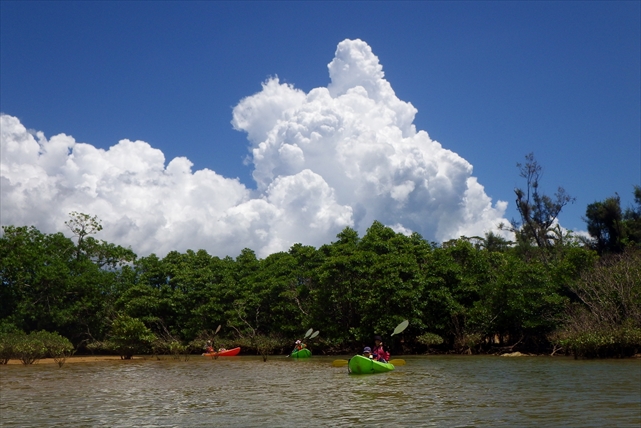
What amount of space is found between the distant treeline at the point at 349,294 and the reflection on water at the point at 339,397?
5934mm

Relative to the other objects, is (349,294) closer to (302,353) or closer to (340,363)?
(302,353)

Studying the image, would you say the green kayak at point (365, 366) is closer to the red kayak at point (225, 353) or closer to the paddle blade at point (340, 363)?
the paddle blade at point (340, 363)

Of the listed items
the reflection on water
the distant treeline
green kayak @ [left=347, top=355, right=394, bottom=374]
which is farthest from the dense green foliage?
green kayak @ [left=347, top=355, right=394, bottom=374]

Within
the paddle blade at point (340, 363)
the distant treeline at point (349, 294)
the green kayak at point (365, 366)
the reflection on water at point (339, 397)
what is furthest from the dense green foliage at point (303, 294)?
the green kayak at point (365, 366)

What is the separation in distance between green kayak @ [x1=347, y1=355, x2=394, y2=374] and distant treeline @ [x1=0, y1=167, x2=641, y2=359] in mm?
8985

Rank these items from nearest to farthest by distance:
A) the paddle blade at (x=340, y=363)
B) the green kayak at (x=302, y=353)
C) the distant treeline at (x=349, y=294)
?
the paddle blade at (x=340, y=363) → the distant treeline at (x=349, y=294) → the green kayak at (x=302, y=353)

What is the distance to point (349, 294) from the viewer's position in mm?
33938

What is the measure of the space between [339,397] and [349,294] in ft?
60.2

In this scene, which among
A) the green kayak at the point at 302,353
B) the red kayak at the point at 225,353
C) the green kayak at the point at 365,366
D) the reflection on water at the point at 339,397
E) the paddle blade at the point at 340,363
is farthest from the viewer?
the red kayak at the point at 225,353

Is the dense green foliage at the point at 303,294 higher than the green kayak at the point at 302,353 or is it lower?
higher

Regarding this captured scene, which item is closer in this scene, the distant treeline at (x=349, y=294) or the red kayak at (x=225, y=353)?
the distant treeline at (x=349, y=294)

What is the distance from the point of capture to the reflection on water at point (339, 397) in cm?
1199

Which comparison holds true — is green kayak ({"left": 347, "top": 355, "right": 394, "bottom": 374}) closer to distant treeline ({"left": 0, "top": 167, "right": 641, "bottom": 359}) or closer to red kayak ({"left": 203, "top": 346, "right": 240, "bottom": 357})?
distant treeline ({"left": 0, "top": 167, "right": 641, "bottom": 359})

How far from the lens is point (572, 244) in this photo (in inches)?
1687
